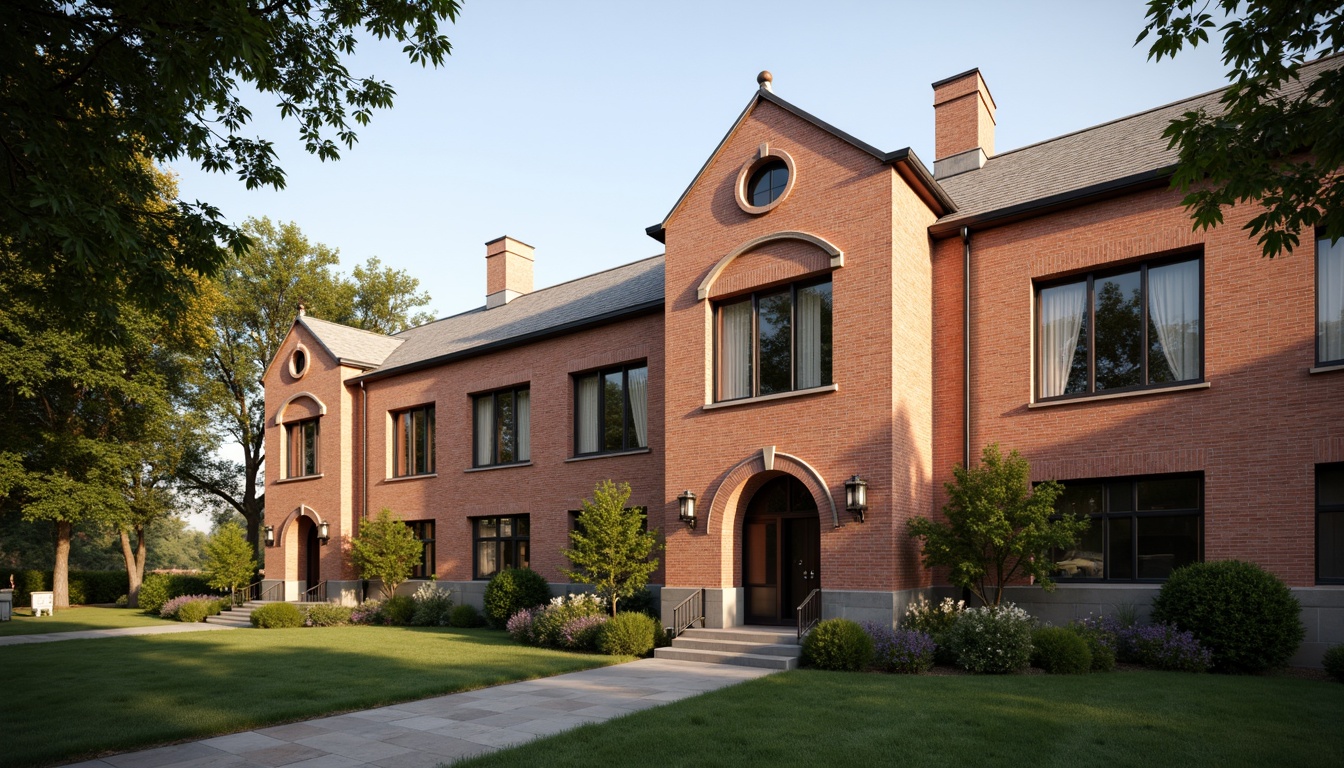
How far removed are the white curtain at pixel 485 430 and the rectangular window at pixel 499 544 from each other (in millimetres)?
1740

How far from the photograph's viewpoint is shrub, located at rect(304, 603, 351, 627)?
23630 millimetres

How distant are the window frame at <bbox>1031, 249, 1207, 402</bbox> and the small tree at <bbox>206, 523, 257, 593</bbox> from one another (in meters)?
25.5

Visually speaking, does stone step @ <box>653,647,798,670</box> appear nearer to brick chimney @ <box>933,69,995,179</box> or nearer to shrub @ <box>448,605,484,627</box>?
shrub @ <box>448,605,484,627</box>

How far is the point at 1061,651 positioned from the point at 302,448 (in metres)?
25.3

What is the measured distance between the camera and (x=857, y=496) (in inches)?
573

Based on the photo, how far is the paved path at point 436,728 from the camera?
8500mm

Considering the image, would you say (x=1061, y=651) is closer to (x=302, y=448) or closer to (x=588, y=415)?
(x=588, y=415)

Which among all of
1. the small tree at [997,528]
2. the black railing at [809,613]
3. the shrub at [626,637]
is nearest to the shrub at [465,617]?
the shrub at [626,637]

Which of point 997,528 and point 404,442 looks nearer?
point 997,528

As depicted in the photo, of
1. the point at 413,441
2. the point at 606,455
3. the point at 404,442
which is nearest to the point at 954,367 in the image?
the point at 606,455

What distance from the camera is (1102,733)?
8719 millimetres

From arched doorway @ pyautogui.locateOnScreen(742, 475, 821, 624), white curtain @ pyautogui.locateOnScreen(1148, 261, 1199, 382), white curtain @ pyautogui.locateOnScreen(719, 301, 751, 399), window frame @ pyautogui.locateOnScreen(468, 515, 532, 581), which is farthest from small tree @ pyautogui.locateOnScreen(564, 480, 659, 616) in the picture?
white curtain @ pyautogui.locateOnScreen(1148, 261, 1199, 382)

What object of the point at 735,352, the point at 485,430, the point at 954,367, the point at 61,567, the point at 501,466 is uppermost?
the point at 735,352

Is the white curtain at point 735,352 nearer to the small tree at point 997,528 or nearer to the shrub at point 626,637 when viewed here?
the small tree at point 997,528
